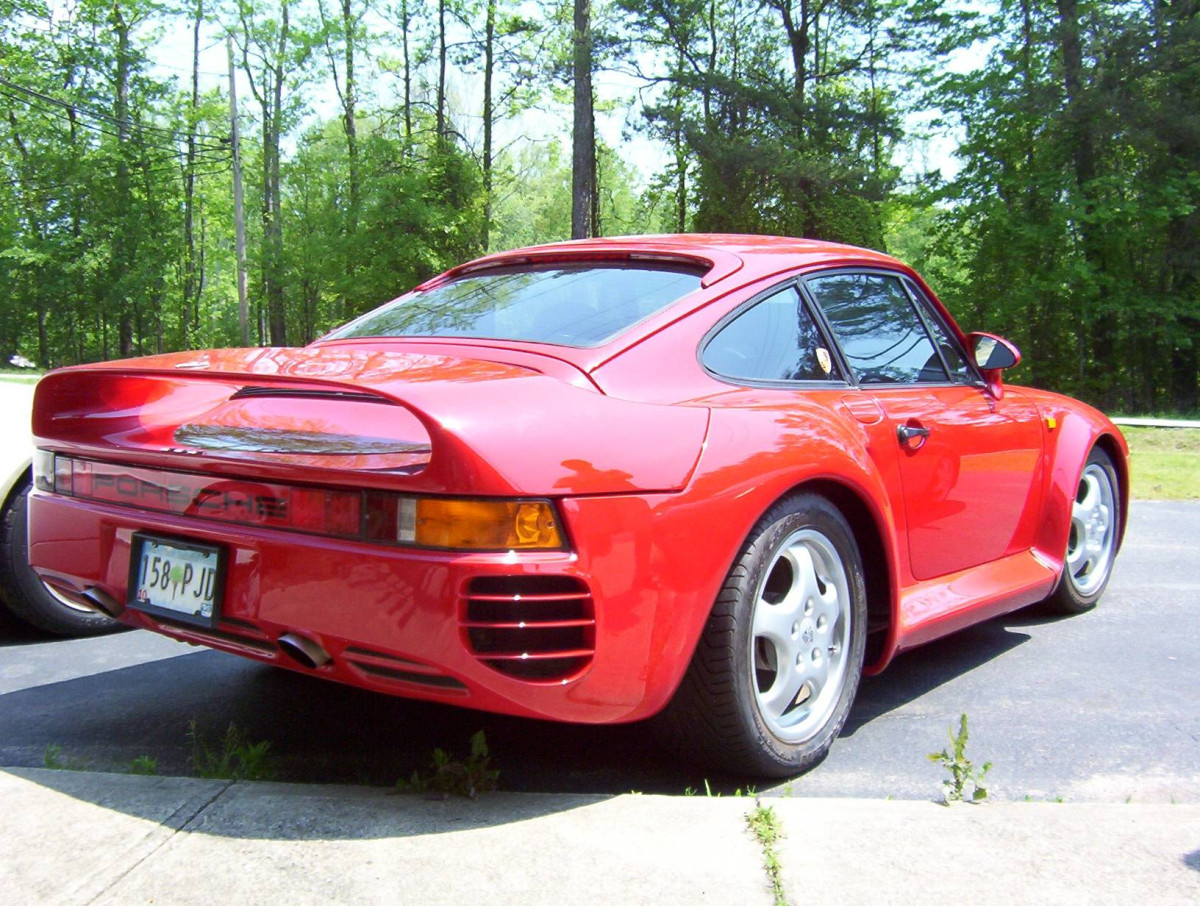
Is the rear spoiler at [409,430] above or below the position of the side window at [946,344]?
below

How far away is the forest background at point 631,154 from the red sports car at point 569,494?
18761mm

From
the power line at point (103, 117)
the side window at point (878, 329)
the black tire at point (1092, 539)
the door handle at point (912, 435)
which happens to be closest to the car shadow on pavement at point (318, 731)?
the door handle at point (912, 435)

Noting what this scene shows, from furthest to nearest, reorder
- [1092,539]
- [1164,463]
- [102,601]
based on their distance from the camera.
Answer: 1. [1164,463]
2. [1092,539]
3. [102,601]

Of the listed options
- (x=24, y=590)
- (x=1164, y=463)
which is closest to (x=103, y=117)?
(x=1164, y=463)

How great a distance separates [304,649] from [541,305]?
1.20 meters

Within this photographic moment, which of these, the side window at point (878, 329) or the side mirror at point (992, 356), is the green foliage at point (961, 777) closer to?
the side window at point (878, 329)

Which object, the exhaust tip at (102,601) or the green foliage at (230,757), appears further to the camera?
the exhaust tip at (102,601)

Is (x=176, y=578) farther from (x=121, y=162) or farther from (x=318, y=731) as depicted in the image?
(x=121, y=162)

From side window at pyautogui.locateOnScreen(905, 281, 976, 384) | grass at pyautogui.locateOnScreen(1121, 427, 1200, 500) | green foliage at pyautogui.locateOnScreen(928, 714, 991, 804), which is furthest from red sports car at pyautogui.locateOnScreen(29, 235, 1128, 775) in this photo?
grass at pyautogui.locateOnScreen(1121, 427, 1200, 500)

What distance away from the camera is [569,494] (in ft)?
6.84

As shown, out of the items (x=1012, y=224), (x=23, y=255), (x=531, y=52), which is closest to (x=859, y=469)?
(x=1012, y=224)

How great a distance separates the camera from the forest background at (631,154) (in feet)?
79.8

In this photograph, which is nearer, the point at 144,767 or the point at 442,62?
the point at 144,767

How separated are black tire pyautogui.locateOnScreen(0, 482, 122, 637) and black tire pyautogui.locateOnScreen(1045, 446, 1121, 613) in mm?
A: 3722
